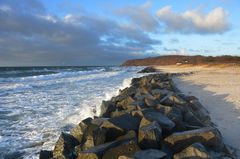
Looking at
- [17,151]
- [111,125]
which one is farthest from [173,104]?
[17,151]

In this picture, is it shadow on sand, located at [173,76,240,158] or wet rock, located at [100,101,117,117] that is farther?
wet rock, located at [100,101,117,117]

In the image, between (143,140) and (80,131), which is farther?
(80,131)

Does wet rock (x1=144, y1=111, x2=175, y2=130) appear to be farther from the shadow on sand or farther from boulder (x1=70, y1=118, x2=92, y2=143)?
boulder (x1=70, y1=118, x2=92, y2=143)

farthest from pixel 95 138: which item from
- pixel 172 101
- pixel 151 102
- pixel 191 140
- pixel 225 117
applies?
pixel 225 117

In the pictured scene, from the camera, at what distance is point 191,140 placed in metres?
5.18

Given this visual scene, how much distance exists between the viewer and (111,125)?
5.83 m

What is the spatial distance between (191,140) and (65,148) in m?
2.24

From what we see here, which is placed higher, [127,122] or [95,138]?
[127,122]

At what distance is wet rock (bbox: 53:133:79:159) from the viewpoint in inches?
220

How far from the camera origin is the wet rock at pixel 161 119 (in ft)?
19.5

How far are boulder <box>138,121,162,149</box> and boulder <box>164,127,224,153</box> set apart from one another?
15cm

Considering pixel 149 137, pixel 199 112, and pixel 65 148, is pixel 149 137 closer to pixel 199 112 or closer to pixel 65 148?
pixel 65 148

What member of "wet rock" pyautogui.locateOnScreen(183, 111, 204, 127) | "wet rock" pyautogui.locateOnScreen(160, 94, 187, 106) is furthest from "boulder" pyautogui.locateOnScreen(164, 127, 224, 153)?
"wet rock" pyautogui.locateOnScreen(160, 94, 187, 106)

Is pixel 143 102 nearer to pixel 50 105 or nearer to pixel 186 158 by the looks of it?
pixel 186 158
